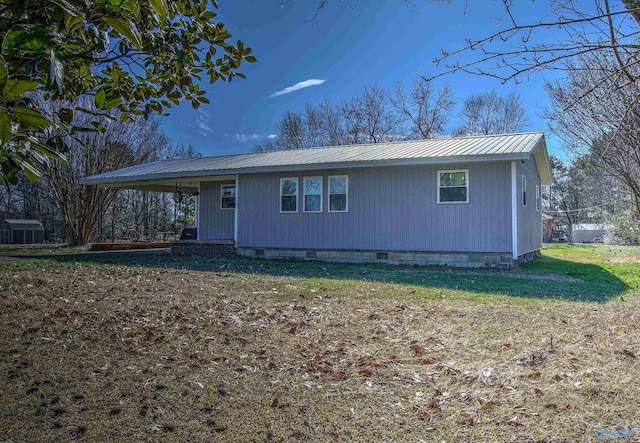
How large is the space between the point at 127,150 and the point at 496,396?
19.1 metres

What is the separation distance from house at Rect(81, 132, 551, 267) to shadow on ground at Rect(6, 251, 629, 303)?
0.67 meters

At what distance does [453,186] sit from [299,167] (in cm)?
400

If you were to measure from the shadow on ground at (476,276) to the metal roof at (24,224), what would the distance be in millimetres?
10920

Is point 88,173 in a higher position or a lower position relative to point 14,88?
higher

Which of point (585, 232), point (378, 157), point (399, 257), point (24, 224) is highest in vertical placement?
point (378, 157)

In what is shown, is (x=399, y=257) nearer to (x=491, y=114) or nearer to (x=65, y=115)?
(x=65, y=115)

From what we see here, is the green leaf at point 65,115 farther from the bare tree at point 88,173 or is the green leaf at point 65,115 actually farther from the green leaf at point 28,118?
the bare tree at point 88,173

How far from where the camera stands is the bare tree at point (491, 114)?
88.9 feet

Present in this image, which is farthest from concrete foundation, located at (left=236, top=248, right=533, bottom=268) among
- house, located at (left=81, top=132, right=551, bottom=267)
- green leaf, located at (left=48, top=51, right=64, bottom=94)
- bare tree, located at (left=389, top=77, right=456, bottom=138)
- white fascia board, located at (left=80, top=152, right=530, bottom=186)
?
bare tree, located at (left=389, top=77, right=456, bottom=138)

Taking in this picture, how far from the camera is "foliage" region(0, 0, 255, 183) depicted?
124 cm

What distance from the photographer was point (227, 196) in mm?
14500

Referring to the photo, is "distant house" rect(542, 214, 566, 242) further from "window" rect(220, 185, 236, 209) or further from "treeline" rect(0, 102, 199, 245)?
"window" rect(220, 185, 236, 209)

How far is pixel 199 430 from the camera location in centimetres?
252

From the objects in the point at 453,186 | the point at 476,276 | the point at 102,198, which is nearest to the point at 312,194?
the point at 453,186
